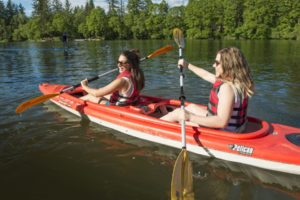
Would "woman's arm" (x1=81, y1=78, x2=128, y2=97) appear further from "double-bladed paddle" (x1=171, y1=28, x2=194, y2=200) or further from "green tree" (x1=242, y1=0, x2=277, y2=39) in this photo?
"green tree" (x1=242, y1=0, x2=277, y2=39)

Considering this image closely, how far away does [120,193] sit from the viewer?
9.30ft

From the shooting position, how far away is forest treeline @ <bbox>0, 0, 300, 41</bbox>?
42.6m

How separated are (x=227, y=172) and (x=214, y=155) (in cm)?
35

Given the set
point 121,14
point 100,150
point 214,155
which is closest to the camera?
point 214,155

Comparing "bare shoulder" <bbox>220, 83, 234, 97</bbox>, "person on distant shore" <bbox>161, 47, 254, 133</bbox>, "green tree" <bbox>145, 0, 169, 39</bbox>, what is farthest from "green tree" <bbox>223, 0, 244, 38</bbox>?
"bare shoulder" <bbox>220, 83, 234, 97</bbox>

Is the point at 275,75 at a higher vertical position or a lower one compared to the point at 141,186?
higher

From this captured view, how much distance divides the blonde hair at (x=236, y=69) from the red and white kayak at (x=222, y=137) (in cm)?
86

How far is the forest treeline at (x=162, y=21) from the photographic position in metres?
42.6

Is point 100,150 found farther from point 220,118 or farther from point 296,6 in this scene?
point 296,6

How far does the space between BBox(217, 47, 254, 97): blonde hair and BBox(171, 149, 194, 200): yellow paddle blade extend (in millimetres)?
1098

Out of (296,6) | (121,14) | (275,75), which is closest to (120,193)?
(275,75)

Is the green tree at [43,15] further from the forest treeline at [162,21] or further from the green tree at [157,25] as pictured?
the green tree at [157,25]

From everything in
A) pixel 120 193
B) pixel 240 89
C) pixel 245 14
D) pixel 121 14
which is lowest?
pixel 120 193

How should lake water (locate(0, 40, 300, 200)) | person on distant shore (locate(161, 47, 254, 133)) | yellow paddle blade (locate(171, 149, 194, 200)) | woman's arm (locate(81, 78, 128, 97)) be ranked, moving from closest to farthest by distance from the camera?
yellow paddle blade (locate(171, 149, 194, 200))
person on distant shore (locate(161, 47, 254, 133))
lake water (locate(0, 40, 300, 200))
woman's arm (locate(81, 78, 128, 97))
